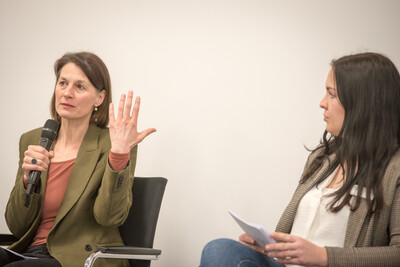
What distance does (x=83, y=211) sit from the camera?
212 centimetres

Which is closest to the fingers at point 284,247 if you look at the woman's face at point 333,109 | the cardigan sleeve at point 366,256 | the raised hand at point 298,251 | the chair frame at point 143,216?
the raised hand at point 298,251

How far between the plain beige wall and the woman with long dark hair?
70 cm

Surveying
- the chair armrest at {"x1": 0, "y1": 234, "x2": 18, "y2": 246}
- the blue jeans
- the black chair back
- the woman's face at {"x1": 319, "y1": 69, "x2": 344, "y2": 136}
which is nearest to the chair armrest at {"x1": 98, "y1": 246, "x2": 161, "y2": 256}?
the black chair back

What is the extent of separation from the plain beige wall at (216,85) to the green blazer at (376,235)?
0.93 metres

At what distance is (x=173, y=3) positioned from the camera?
2.76 metres

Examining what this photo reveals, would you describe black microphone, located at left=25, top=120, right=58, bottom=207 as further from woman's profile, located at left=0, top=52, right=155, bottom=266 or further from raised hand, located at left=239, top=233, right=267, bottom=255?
raised hand, located at left=239, top=233, right=267, bottom=255

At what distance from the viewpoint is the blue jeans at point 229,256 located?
1.50m

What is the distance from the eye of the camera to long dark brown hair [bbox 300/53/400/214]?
64.5 inches

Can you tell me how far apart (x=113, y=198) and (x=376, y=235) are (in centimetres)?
108

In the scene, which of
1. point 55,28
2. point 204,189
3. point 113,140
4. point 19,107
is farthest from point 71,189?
point 55,28

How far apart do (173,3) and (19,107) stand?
1.19m

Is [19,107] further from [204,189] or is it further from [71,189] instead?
[204,189]

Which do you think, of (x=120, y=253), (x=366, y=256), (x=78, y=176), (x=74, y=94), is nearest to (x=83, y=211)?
(x=78, y=176)

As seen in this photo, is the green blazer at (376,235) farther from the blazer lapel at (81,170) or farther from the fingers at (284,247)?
the blazer lapel at (81,170)
